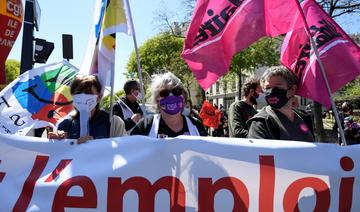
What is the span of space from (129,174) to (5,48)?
170 inches

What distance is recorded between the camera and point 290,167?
3084mm

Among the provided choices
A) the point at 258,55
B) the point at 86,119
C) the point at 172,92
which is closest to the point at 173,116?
the point at 172,92

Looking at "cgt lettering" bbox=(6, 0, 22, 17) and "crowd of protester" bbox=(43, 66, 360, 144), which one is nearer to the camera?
"crowd of protester" bbox=(43, 66, 360, 144)

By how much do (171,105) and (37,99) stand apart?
5.90 feet

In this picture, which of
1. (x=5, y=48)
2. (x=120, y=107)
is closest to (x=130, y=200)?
(x=120, y=107)

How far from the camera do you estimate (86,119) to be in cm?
342

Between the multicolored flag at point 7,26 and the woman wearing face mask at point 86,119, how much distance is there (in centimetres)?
347

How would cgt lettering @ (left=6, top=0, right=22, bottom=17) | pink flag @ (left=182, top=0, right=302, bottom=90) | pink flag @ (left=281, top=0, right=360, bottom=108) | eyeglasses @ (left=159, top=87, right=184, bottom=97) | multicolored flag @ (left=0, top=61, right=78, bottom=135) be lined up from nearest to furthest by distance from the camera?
pink flag @ (left=281, top=0, right=360, bottom=108), pink flag @ (left=182, top=0, right=302, bottom=90), eyeglasses @ (left=159, top=87, right=184, bottom=97), multicolored flag @ (left=0, top=61, right=78, bottom=135), cgt lettering @ (left=6, top=0, right=22, bottom=17)

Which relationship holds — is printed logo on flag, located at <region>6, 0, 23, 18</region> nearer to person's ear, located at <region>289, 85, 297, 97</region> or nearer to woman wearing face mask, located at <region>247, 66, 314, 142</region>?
woman wearing face mask, located at <region>247, 66, 314, 142</region>

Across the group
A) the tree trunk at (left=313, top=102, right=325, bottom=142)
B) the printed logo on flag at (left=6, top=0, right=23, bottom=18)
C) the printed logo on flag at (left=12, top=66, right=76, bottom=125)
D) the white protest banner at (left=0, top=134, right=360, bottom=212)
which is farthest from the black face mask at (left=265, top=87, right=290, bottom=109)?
the tree trunk at (left=313, top=102, right=325, bottom=142)

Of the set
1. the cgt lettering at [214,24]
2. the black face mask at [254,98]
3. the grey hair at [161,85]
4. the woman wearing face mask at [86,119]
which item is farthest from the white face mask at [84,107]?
the black face mask at [254,98]

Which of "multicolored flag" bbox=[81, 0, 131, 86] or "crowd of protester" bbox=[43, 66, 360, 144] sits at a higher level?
"multicolored flag" bbox=[81, 0, 131, 86]

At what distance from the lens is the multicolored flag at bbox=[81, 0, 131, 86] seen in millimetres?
3680

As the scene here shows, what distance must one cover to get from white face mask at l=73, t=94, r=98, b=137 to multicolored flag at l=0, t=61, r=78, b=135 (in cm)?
129
